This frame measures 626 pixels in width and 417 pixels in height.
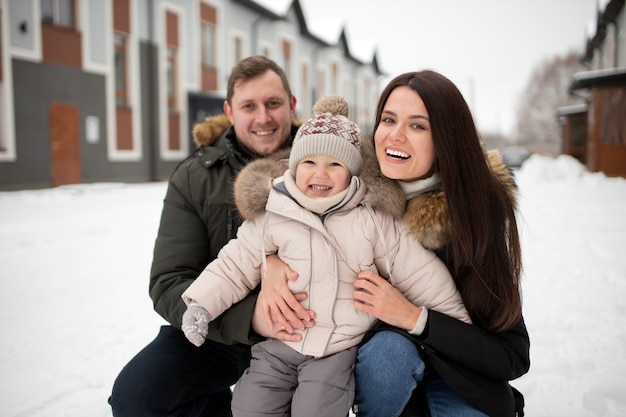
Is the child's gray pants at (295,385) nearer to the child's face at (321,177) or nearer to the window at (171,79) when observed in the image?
the child's face at (321,177)

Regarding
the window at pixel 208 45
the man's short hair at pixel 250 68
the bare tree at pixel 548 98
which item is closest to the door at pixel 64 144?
the window at pixel 208 45

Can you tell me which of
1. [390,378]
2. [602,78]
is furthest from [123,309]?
[602,78]

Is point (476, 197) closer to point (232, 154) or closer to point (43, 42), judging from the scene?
point (232, 154)

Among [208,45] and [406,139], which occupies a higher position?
[208,45]

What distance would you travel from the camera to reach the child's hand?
6.68 ft

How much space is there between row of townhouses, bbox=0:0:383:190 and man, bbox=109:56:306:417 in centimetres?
1210

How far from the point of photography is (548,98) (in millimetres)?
49844

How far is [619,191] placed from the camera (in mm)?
11898

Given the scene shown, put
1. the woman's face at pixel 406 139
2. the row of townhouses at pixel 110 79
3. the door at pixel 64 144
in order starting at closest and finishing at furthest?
the woman's face at pixel 406 139 → the row of townhouses at pixel 110 79 → the door at pixel 64 144

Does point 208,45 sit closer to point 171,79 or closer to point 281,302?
point 171,79

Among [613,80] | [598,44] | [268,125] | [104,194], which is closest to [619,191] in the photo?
[613,80]

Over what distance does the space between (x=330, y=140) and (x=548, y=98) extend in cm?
5421

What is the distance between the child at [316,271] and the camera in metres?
Answer: 1.99

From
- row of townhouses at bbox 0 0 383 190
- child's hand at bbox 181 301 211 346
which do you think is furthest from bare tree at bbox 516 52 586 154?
child's hand at bbox 181 301 211 346
